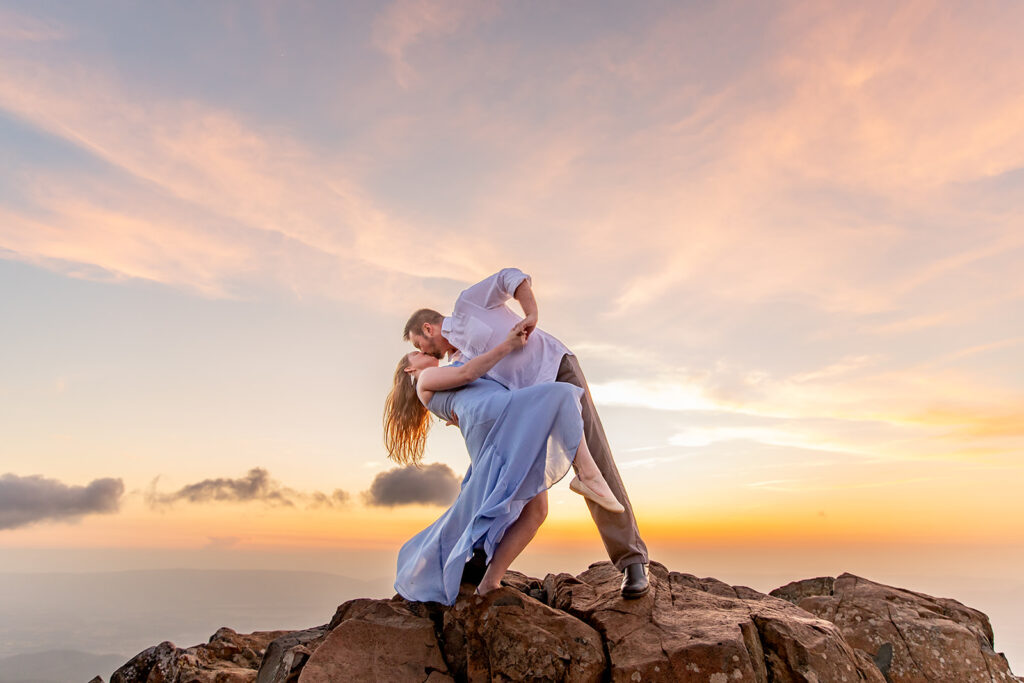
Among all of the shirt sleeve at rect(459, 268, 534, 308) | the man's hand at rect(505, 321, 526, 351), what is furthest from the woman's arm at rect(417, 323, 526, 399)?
the shirt sleeve at rect(459, 268, 534, 308)

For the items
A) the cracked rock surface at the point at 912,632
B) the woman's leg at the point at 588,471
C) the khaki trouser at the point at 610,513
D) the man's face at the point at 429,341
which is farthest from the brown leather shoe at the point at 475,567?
the cracked rock surface at the point at 912,632

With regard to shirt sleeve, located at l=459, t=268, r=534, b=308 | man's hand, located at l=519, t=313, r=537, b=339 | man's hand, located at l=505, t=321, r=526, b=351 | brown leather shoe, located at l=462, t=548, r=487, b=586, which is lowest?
brown leather shoe, located at l=462, t=548, r=487, b=586

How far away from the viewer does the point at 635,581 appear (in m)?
6.46

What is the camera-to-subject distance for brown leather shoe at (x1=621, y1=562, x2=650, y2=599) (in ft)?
21.1

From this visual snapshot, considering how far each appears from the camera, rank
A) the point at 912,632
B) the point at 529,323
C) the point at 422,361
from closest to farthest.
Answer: the point at 529,323 < the point at 422,361 < the point at 912,632

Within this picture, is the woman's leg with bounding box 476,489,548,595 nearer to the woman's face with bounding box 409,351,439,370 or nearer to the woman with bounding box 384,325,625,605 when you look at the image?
the woman with bounding box 384,325,625,605

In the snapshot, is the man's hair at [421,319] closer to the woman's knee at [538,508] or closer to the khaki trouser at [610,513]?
the khaki trouser at [610,513]

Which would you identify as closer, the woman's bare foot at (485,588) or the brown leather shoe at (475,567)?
the woman's bare foot at (485,588)

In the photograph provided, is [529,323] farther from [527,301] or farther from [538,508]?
[538,508]

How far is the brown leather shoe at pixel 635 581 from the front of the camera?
6438 mm

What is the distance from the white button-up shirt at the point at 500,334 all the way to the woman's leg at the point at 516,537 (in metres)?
1.22

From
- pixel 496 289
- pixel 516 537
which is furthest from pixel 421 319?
pixel 516 537

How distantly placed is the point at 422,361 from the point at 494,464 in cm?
153

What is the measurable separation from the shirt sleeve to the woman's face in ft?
2.35
